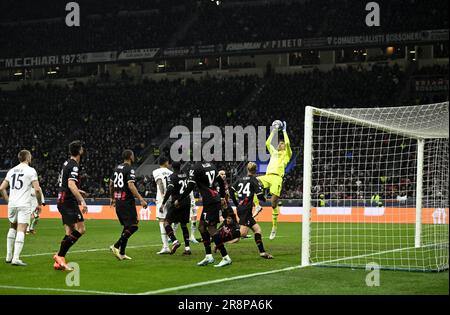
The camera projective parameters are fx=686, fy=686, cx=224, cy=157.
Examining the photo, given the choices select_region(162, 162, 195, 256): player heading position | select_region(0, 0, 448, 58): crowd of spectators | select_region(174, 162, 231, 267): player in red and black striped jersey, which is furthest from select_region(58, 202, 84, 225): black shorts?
select_region(0, 0, 448, 58): crowd of spectators

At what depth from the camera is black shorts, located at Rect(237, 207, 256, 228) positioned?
14570 millimetres

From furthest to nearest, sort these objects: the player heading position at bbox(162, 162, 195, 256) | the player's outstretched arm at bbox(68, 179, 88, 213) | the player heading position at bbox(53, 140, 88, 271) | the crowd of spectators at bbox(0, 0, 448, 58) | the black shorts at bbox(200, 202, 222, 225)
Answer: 1. the crowd of spectators at bbox(0, 0, 448, 58)
2. the player heading position at bbox(162, 162, 195, 256)
3. the black shorts at bbox(200, 202, 222, 225)
4. the player heading position at bbox(53, 140, 88, 271)
5. the player's outstretched arm at bbox(68, 179, 88, 213)

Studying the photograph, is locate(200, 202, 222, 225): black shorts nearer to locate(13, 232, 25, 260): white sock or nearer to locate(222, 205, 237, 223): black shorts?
locate(222, 205, 237, 223): black shorts

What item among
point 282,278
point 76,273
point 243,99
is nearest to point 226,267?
point 282,278

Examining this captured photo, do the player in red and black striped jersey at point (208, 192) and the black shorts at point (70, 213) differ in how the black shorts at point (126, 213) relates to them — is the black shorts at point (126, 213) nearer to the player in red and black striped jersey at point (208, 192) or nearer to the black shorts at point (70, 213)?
the black shorts at point (70, 213)

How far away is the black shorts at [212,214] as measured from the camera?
510 inches

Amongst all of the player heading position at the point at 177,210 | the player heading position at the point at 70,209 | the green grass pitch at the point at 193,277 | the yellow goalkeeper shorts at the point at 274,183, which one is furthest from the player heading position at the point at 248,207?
the yellow goalkeeper shorts at the point at 274,183

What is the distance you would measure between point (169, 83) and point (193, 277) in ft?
135

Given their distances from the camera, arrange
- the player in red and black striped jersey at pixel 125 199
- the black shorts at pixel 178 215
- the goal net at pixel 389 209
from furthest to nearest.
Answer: the black shorts at pixel 178 215 < the player in red and black striped jersey at pixel 125 199 < the goal net at pixel 389 209

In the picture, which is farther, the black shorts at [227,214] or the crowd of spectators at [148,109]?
the crowd of spectators at [148,109]

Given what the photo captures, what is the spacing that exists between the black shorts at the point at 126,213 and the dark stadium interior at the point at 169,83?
913 inches

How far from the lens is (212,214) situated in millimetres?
12984

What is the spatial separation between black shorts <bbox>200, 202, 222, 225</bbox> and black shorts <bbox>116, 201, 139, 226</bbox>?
1.91 metres

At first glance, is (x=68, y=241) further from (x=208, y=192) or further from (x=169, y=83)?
(x=169, y=83)
